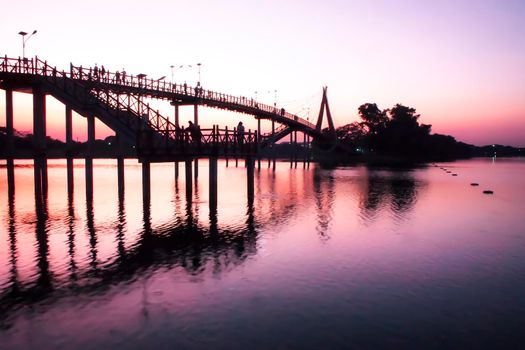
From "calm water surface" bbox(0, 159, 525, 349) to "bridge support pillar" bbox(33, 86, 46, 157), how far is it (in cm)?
1357

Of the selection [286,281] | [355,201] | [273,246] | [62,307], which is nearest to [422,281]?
[286,281]

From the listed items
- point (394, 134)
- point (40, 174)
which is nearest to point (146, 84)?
point (40, 174)

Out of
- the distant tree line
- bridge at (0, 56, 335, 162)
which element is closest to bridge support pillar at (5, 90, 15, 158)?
bridge at (0, 56, 335, 162)

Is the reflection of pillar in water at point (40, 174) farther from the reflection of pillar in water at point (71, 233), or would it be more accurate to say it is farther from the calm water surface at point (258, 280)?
the calm water surface at point (258, 280)

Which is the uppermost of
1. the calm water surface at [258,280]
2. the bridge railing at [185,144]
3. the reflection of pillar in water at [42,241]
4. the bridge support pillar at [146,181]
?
the bridge railing at [185,144]

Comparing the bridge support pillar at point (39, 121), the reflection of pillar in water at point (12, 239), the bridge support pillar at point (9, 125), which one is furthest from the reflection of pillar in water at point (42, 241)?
the bridge support pillar at point (9, 125)

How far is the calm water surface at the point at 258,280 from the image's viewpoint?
443 inches

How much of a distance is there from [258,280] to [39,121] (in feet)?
117

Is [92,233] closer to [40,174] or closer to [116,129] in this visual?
[116,129]

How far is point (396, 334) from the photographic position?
11336 mm

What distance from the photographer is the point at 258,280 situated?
15742 mm

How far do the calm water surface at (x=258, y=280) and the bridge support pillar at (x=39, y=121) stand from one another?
1357 cm

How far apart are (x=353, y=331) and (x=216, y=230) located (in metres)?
14.2

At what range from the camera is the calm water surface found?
11258mm
